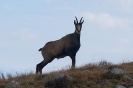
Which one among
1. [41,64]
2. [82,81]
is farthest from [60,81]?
[41,64]

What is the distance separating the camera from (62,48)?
1691 cm

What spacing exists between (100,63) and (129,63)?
1218 millimetres

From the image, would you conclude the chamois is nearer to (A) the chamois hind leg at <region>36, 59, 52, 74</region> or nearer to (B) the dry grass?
(A) the chamois hind leg at <region>36, 59, 52, 74</region>

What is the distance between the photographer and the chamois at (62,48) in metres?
16.7

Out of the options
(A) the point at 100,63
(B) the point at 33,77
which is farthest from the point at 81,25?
(B) the point at 33,77

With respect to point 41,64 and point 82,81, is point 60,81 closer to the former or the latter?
point 82,81

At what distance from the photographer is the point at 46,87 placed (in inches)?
422

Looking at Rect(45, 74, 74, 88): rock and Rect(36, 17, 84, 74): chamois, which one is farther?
Rect(36, 17, 84, 74): chamois

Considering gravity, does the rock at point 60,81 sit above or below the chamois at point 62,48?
below

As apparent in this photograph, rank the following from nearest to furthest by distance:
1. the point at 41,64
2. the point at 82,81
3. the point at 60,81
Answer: the point at 60,81 < the point at 82,81 < the point at 41,64

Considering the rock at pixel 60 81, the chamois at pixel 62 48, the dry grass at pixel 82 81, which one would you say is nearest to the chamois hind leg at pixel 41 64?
the chamois at pixel 62 48

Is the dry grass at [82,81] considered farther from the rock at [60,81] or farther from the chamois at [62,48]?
the chamois at [62,48]

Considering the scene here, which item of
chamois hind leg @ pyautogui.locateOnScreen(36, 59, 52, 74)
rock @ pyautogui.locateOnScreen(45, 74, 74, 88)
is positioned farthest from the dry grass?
chamois hind leg @ pyautogui.locateOnScreen(36, 59, 52, 74)

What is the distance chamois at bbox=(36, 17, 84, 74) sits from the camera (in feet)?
54.7
